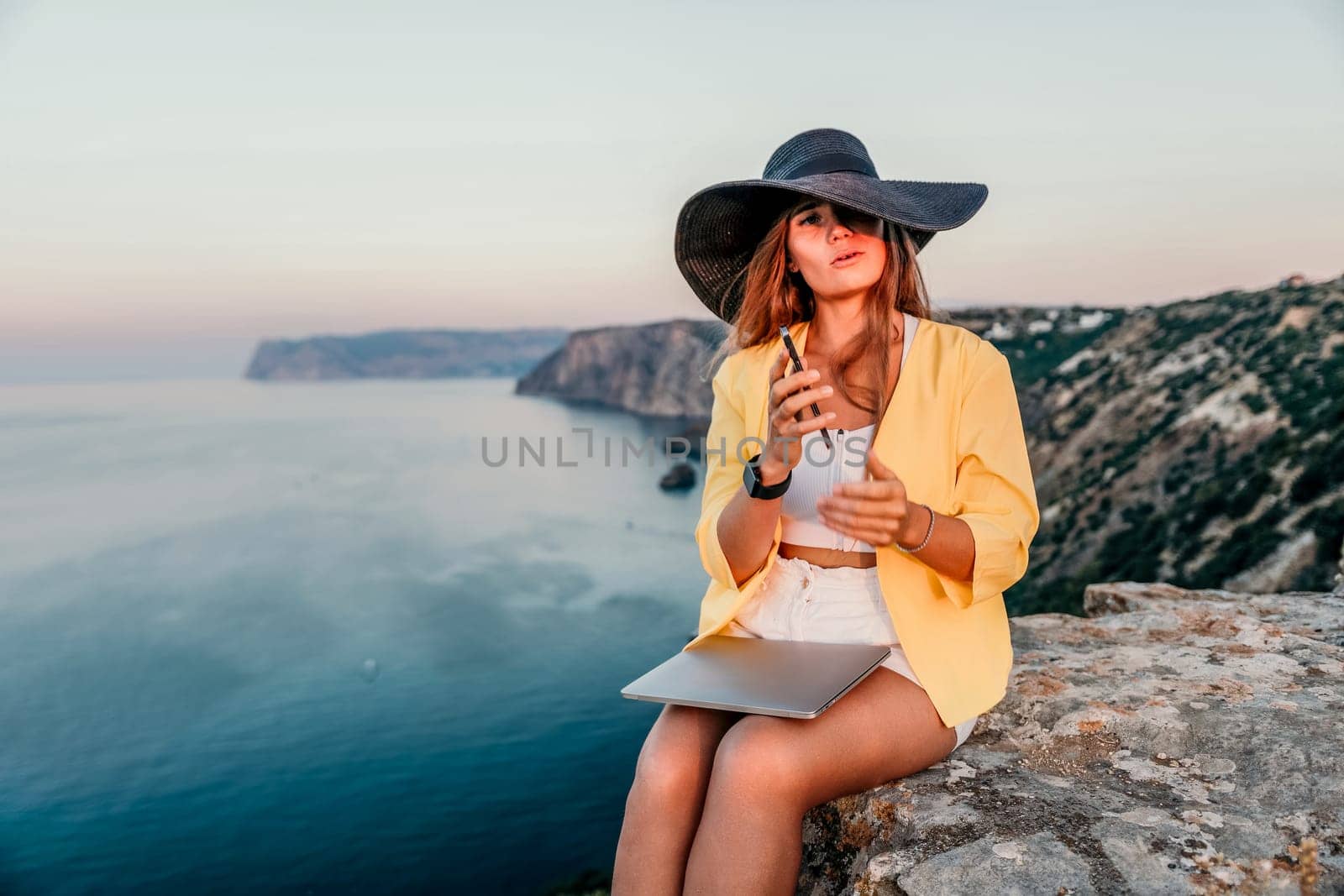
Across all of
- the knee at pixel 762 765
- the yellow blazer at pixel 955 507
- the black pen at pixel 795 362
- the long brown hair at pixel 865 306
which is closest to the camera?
the knee at pixel 762 765

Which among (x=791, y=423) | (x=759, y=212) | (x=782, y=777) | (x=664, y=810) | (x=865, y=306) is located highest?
(x=759, y=212)

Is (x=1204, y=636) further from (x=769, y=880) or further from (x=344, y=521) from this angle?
(x=344, y=521)

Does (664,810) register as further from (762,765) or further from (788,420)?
(788,420)

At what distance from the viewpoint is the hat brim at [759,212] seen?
2305 millimetres

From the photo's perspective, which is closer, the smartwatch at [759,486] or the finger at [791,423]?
the finger at [791,423]

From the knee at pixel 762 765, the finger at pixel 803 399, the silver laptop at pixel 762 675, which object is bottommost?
the knee at pixel 762 765

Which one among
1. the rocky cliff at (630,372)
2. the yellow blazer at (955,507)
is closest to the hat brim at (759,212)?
the yellow blazer at (955,507)

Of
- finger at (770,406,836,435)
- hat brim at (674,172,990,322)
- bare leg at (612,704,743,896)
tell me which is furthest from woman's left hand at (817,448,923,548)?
hat brim at (674,172,990,322)

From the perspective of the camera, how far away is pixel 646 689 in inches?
83.9

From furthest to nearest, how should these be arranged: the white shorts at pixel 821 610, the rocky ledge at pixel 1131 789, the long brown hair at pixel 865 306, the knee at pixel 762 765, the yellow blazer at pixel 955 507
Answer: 1. the long brown hair at pixel 865 306
2. the white shorts at pixel 821 610
3. the yellow blazer at pixel 955 507
4. the knee at pixel 762 765
5. the rocky ledge at pixel 1131 789

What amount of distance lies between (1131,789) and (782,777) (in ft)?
3.02

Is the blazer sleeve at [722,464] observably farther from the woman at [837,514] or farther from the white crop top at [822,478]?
the white crop top at [822,478]

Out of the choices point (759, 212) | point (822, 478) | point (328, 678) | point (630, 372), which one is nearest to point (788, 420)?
point (822, 478)

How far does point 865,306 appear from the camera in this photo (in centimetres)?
257
